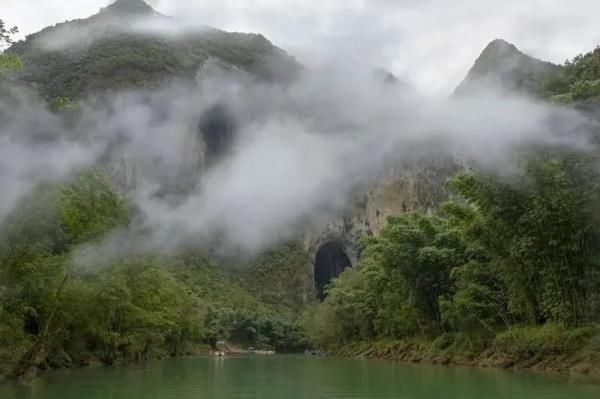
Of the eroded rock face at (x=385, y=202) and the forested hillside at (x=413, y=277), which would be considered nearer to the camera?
the forested hillside at (x=413, y=277)

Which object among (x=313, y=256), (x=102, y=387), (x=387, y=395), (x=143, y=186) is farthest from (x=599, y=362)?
(x=143, y=186)

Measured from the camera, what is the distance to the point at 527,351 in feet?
89.1

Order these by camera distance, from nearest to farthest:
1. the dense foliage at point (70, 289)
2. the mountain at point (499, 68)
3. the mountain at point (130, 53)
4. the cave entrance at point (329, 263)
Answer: the dense foliage at point (70, 289), the mountain at point (499, 68), the mountain at point (130, 53), the cave entrance at point (329, 263)

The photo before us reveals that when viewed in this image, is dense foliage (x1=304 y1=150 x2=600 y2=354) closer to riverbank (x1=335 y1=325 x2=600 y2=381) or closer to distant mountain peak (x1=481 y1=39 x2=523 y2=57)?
riverbank (x1=335 y1=325 x2=600 y2=381)

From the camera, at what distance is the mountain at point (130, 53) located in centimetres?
11894

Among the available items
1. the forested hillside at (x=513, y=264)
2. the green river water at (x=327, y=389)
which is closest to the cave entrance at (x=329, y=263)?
the forested hillside at (x=513, y=264)

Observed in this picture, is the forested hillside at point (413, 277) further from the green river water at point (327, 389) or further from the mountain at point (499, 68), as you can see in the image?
the mountain at point (499, 68)

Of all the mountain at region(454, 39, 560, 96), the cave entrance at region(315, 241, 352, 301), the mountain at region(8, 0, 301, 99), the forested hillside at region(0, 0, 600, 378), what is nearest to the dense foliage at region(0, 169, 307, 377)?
the forested hillside at region(0, 0, 600, 378)

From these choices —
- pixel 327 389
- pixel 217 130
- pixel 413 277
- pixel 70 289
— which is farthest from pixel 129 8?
pixel 327 389

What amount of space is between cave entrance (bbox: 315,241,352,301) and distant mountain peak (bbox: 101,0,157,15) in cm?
7198

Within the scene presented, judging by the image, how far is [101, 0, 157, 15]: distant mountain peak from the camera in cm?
15312

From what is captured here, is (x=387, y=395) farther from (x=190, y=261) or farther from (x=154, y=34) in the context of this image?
(x=154, y=34)

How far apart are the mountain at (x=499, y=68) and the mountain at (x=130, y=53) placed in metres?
57.3

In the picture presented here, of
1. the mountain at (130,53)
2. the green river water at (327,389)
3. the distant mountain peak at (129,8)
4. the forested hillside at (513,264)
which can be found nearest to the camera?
the green river water at (327,389)
